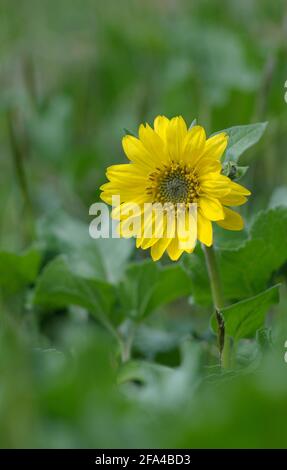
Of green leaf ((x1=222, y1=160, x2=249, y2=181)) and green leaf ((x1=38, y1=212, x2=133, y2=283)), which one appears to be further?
green leaf ((x1=38, y1=212, x2=133, y2=283))

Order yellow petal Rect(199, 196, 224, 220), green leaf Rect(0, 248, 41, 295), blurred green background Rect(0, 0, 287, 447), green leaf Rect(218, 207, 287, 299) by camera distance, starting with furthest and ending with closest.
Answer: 1. green leaf Rect(0, 248, 41, 295)
2. green leaf Rect(218, 207, 287, 299)
3. yellow petal Rect(199, 196, 224, 220)
4. blurred green background Rect(0, 0, 287, 447)

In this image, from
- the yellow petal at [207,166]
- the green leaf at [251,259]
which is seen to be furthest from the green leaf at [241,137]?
the green leaf at [251,259]

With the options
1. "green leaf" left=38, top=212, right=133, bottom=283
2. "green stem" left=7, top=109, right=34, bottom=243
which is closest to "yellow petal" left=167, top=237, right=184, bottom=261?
"green leaf" left=38, top=212, right=133, bottom=283

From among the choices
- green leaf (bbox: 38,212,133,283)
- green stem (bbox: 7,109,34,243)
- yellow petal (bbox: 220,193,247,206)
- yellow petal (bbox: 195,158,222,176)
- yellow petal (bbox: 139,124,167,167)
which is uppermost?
green stem (bbox: 7,109,34,243)

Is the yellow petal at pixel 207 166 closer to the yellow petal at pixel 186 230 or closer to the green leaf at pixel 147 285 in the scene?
the yellow petal at pixel 186 230

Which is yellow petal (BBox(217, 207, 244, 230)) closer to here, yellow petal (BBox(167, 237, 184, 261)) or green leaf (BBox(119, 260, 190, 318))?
yellow petal (BBox(167, 237, 184, 261))
